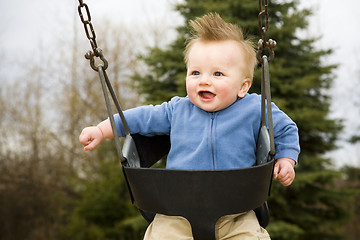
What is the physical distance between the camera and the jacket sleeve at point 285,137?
195 centimetres

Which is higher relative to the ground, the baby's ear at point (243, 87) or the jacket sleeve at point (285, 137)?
the baby's ear at point (243, 87)

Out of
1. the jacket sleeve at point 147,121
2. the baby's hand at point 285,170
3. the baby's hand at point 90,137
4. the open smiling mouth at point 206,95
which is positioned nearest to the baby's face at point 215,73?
the open smiling mouth at point 206,95

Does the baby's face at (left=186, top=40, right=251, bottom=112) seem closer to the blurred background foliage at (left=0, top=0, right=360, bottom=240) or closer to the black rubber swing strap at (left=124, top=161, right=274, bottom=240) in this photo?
the black rubber swing strap at (left=124, top=161, right=274, bottom=240)

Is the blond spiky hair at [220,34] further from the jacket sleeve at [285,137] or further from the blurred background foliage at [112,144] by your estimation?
the blurred background foliage at [112,144]

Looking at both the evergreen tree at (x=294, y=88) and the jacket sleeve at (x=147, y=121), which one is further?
the evergreen tree at (x=294, y=88)

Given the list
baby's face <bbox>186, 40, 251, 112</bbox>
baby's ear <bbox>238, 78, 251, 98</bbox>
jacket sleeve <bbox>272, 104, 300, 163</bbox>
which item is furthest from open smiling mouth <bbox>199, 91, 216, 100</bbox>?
jacket sleeve <bbox>272, 104, 300, 163</bbox>

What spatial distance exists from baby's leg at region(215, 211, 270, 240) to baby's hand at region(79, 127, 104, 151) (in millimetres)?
639

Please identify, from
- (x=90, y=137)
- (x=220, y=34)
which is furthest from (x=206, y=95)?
(x=90, y=137)

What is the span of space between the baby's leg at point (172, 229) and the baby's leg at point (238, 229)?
13cm

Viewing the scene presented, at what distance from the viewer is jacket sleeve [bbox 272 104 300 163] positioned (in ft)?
6.40

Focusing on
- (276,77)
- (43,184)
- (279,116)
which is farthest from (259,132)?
(43,184)

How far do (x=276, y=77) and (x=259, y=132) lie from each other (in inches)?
214

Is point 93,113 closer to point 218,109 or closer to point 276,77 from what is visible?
point 276,77

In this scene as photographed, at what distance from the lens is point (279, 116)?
6.48 ft
